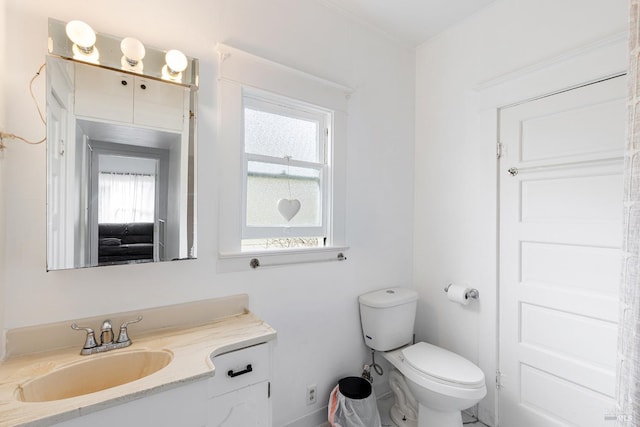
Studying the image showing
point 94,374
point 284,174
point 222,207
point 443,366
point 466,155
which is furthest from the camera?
point 466,155

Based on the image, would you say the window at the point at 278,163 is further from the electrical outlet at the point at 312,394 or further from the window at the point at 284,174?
the electrical outlet at the point at 312,394

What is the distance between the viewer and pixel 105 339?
1.16 meters

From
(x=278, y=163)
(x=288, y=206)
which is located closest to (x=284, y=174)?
(x=278, y=163)

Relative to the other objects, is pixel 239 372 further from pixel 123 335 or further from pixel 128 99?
pixel 128 99

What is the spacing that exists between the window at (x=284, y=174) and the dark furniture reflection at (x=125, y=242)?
48 centimetres

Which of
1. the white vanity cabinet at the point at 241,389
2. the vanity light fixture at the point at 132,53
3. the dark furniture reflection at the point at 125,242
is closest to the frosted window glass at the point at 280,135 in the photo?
the vanity light fixture at the point at 132,53

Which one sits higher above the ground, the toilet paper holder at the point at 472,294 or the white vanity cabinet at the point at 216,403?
the toilet paper holder at the point at 472,294

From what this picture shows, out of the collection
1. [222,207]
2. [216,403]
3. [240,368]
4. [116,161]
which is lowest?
[216,403]

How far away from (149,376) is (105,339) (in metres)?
0.38

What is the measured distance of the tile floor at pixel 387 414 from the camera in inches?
74.0

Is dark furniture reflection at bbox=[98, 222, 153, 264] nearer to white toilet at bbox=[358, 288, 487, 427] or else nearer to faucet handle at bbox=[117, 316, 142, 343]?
faucet handle at bbox=[117, 316, 142, 343]

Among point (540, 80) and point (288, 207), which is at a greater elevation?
point (540, 80)

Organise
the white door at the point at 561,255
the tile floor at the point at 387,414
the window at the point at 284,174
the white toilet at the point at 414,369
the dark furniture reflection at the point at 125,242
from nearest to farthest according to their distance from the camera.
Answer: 1. the dark furniture reflection at the point at 125,242
2. the white door at the point at 561,255
3. the white toilet at the point at 414,369
4. the window at the point at 284,174
5. the tile floor at the point at 387,414

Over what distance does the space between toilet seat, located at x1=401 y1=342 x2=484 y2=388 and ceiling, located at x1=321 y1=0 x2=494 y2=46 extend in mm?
2154
